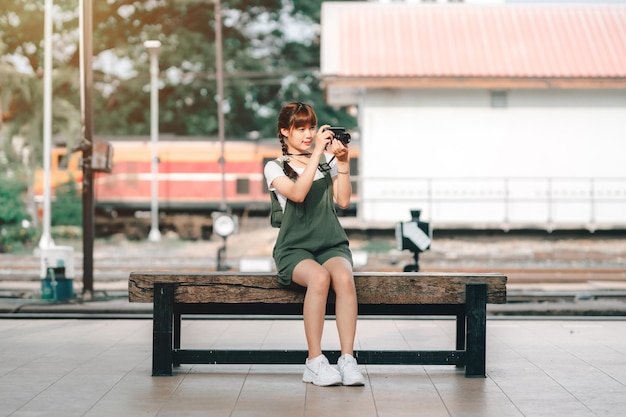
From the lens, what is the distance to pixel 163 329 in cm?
647

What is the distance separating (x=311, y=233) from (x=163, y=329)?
111cm

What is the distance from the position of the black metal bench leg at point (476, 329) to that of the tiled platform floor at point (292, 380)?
0.40ft

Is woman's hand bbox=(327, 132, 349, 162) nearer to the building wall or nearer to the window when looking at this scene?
the building wall

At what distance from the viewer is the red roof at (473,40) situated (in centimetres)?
2395

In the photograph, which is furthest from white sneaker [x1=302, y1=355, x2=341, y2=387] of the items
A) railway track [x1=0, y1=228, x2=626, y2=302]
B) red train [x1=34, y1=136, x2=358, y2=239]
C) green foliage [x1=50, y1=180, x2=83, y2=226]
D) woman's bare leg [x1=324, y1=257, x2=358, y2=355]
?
green foliage [x1=50, y1=180, x2=83, y2=226]

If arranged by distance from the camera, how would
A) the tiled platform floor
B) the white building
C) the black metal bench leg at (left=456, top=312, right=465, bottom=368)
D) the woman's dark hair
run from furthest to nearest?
the white building
the black metal bench leg at (left=456, top=312, right=465, bottom=368)
the woman's dark hair
the tiled platform floor

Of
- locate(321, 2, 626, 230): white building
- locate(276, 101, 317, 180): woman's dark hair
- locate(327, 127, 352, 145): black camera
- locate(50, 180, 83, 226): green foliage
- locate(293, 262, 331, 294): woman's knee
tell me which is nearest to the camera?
locate(293, 262, 331, 294): woman's knee

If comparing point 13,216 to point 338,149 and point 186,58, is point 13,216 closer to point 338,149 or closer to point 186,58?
point 186,58

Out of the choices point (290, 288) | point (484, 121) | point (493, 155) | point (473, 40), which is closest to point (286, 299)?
point (290, 288)

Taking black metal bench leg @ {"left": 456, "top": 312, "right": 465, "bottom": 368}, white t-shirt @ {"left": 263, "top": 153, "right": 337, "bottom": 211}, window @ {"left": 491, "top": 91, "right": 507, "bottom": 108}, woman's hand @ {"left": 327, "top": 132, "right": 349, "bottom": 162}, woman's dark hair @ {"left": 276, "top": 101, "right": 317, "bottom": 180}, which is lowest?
black metal bench leg @ {"left": 456, "top": 312, "right": 465, "bottom": 368}

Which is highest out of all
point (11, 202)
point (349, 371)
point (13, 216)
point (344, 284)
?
point (11, 202)

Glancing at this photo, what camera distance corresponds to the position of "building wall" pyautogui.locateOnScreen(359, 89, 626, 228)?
23609 millimetres

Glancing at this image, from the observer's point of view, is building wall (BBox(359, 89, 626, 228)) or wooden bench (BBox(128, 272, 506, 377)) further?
building wall (BBox(359, 89, 626, 228))

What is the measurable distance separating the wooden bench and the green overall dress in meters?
0.17
